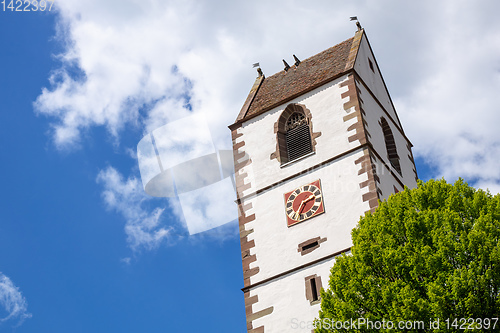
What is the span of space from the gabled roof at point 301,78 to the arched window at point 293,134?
25.8 inches

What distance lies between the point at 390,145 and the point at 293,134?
371cm

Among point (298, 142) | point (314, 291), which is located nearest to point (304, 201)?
point (298, 142)

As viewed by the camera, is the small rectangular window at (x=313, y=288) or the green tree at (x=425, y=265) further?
the small rectangular window at (x=313, y=288)

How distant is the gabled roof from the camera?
1129 inches

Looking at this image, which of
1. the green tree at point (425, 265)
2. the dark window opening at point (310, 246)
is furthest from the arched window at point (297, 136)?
the green tree at point (425, 265)

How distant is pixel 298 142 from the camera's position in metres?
27.3

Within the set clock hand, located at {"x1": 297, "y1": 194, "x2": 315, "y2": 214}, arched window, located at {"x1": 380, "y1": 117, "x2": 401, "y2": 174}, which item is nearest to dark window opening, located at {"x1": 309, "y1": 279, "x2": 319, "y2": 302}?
clock hand, located at {"x1": 297, "y1": 194, "x2": 315, "y2": 214}

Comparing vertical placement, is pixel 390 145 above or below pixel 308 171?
above

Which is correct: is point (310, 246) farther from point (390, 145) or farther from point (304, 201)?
point (390, 145)

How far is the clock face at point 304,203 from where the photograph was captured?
24750 millimetres

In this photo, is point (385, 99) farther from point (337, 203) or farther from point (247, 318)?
point (247, 318)

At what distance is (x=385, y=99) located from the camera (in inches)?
1220

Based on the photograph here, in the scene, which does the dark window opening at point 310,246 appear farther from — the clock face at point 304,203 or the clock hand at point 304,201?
the clock hand at point 304,201

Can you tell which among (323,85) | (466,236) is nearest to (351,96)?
(323,85)
